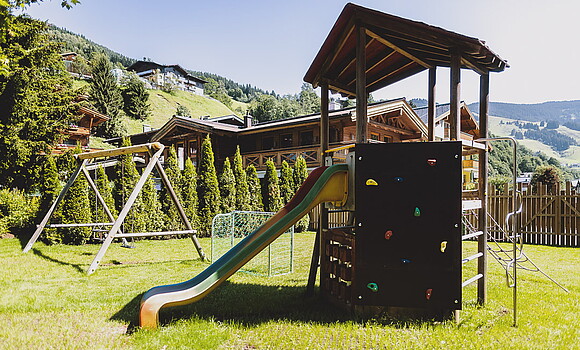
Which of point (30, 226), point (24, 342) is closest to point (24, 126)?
point (30, 226)

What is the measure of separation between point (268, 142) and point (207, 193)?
1118 centimetres

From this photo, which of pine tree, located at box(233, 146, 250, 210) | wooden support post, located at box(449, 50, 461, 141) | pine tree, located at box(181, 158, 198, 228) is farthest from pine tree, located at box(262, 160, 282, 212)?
wooden support post, located at box(449, 50, 461, 141)

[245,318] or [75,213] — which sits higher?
[75,213]

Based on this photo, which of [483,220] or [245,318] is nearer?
[245,318]

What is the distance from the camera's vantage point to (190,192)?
13.5m

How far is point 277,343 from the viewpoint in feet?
12.4

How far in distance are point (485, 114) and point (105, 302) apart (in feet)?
19.2

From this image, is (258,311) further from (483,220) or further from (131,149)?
(131,149)

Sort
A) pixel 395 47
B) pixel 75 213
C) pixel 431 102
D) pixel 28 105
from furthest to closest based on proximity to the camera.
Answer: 1. pixel 28 105
2. pixel 75 213
3. pixel 431 102
4. pixel 395 47

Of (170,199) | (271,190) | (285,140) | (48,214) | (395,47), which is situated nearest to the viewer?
(395,47)

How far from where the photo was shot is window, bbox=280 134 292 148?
23.8 m

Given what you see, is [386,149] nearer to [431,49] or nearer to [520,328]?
[431,49]

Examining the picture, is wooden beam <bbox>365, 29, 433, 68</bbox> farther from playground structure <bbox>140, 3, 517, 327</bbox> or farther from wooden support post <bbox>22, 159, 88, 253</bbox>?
wooden support post <bbox>22, 159, 88, 253</bbox>

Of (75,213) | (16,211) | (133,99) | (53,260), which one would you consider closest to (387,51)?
(53,260)
